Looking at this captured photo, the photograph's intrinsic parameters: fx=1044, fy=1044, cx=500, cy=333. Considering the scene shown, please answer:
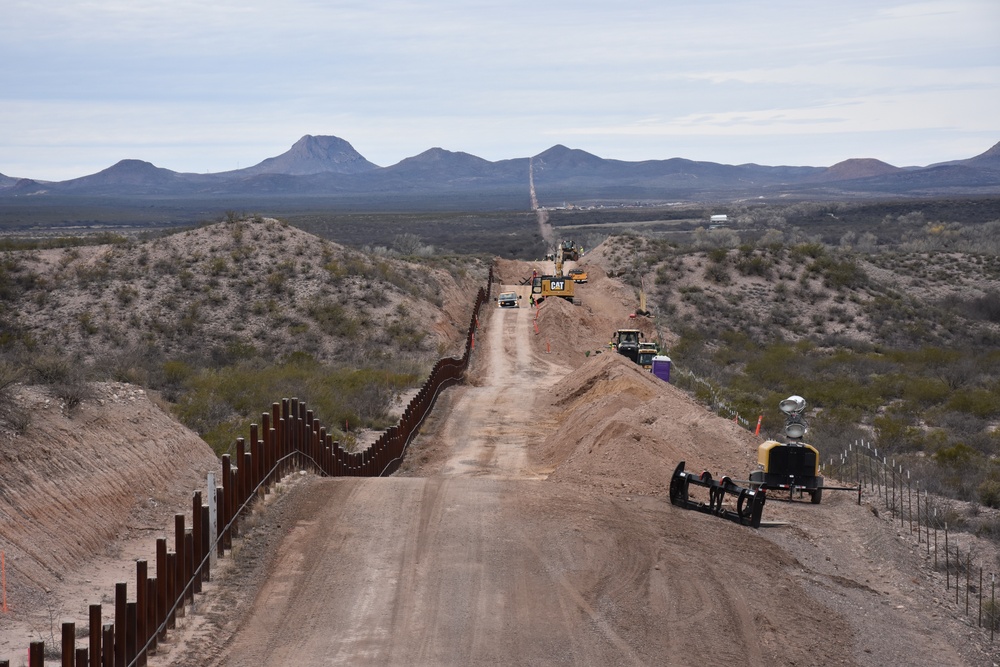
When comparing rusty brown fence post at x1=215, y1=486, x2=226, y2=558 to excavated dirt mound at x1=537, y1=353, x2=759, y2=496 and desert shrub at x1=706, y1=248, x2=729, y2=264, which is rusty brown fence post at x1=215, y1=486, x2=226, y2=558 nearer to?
excavated dirt mound at x1=537, y1=353, x2=759, y2=496

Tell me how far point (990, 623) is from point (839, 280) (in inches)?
1983

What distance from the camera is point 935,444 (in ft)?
85.6

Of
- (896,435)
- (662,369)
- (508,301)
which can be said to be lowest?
(896,435)

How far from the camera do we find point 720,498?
15.0 metres

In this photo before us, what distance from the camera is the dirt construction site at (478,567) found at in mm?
9625

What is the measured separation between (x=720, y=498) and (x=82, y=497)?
8.71 m

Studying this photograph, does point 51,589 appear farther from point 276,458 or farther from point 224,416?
point 224,416

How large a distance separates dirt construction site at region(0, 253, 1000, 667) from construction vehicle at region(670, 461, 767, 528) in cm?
22

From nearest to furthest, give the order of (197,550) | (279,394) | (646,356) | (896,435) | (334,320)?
(197,550) → (279,394) → (896,435) → (646,356) → (334,320)

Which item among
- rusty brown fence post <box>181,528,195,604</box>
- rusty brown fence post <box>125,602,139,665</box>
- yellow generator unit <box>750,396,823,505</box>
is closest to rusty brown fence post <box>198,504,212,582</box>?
rusty brown fence post <box>181,528,195,604</box>

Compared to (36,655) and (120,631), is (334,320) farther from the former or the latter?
(36,655)

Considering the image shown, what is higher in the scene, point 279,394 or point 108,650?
point 108,650

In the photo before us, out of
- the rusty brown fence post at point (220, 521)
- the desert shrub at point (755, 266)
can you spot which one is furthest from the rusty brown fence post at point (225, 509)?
the desert shrub at point (755, 266)

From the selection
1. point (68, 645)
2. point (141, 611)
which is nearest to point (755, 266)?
point (141, 611)
